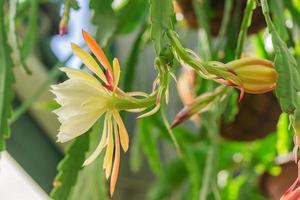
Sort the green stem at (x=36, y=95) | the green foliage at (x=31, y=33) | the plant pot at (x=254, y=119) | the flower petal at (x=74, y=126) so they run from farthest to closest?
the plant pot at (x=254, y=119), the green stem at (x=36, y=95), the green foliage at (x=31, y=33), the flower petal at (x=74, y=126)

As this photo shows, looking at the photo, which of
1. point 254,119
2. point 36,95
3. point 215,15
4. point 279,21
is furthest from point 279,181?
point 279,21

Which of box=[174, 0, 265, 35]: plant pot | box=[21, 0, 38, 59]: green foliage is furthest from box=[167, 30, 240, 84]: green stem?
box=[174, 0, 265, 35]: plant pot

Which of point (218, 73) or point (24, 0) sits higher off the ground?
point (24, 0)

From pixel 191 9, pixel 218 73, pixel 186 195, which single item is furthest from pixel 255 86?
pixel 186 195

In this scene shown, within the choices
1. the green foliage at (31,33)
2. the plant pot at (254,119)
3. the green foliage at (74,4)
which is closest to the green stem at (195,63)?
the green foliage at (74,4)

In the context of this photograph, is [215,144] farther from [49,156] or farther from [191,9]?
[49,156]

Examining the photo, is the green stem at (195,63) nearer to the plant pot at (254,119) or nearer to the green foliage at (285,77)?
the green foliage at (285,77)

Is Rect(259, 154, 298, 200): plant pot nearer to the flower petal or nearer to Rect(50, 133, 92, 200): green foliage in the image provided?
Rect(50, 133, 92, 200): green foliage
